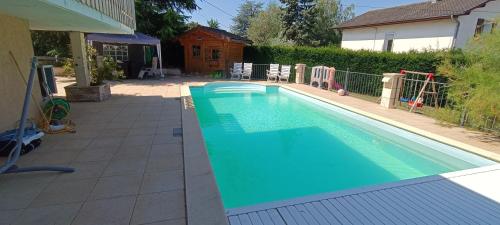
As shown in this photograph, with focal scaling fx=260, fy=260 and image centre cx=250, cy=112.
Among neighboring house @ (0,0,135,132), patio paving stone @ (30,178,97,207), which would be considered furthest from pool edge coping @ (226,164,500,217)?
neighboring house @ (0,0,135,132)

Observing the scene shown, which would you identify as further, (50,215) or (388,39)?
(388,39)

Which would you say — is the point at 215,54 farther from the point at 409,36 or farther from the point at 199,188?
the point at 199,188

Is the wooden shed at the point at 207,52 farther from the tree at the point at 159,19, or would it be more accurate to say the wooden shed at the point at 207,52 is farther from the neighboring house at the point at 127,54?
the neighboring house at the point at 127,54

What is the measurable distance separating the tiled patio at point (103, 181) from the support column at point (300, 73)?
30.2ft

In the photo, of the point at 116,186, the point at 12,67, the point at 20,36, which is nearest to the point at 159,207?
the point at 116,186

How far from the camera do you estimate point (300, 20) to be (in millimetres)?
26344

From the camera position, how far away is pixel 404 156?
513cm

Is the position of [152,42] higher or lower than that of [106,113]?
higher

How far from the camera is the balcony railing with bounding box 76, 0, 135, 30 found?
3.66m

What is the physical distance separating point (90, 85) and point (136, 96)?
4.45ft

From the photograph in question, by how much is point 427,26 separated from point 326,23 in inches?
639

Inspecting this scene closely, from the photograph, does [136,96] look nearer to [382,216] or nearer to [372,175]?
[372,175]

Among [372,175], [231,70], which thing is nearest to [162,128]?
[372,175]

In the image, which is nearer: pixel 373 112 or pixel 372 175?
pixel 372 175
